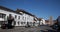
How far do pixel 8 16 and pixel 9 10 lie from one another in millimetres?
2737

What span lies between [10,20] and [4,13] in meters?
4.49

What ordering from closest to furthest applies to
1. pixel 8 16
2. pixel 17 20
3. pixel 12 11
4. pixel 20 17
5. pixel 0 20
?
pixel 0 20 < pixel 8 16 < pixel 12 11 < pixel 17 20 < pixel 20 17

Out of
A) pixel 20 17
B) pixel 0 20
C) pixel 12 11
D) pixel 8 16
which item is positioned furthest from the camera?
pixel 20 17

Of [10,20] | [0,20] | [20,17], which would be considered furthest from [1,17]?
[20,17]

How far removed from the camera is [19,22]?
57.6 meters

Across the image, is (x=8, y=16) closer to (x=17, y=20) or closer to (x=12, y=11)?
(x=12, y=11)

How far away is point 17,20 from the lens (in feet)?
181

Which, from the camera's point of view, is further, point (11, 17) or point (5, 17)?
point (11, 17)

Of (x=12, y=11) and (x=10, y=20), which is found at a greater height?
(x=12, y=11)

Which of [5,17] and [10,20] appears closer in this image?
[5,17]

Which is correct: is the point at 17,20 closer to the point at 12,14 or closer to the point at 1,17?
the point at 12,14

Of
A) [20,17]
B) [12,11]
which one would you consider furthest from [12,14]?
[20,17]

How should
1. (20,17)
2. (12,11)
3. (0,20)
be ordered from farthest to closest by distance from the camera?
(20,17) → (12,11) → (0,20)

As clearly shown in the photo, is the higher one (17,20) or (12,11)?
(12,11)
